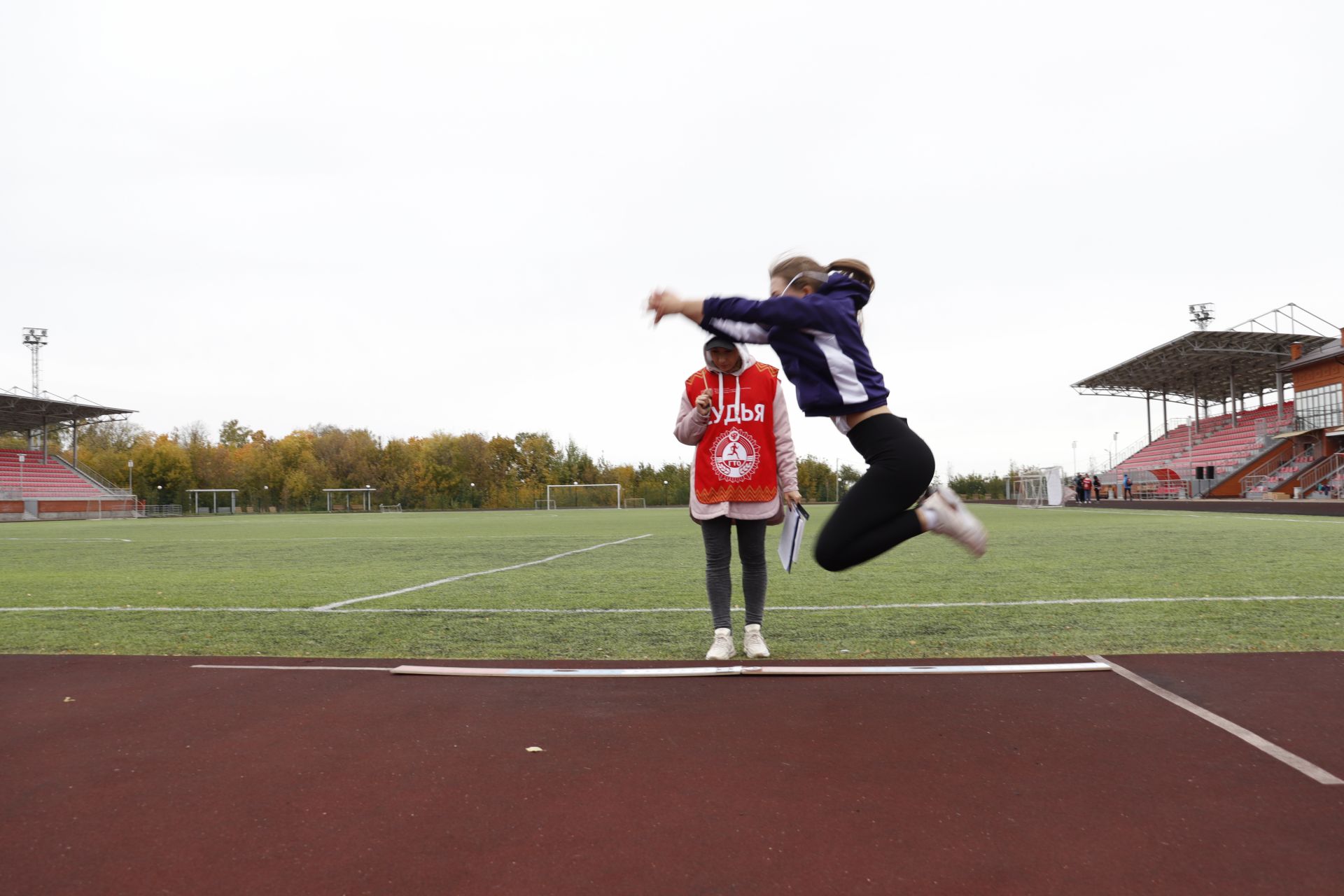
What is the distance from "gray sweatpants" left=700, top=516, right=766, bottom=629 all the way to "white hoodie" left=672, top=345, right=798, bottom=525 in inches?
2.9

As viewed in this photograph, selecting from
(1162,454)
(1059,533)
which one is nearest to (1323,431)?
(1162,454)

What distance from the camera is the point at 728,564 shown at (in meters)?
4.64

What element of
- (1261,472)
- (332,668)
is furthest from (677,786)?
(1261,472)

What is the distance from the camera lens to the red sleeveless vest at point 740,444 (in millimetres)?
4406

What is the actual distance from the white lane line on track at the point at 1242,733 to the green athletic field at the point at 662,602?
2.38 feet

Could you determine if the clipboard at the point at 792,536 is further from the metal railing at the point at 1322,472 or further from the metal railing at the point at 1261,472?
the metal railing at the point at 1261,472

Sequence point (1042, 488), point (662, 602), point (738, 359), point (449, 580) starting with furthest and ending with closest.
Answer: point (1042, 488), point (449, 580), point (662, 602), point (738, 359)

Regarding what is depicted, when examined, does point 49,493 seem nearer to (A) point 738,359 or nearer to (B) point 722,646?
(B) point 722,646

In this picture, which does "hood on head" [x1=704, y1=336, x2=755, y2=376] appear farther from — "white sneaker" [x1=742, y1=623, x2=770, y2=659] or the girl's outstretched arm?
"white sneaker" [x1=742, y1=623, x2=770, y2=659]

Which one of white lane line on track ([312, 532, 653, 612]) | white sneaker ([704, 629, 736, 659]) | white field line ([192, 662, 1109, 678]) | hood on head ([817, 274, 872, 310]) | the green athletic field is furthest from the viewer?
white lane line on track ([312, 532, 653, 612])

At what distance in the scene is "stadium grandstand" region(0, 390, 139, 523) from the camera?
2072 inches

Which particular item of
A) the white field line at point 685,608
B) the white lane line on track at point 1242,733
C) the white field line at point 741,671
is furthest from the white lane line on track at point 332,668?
the white lane line on track at point 1242,733

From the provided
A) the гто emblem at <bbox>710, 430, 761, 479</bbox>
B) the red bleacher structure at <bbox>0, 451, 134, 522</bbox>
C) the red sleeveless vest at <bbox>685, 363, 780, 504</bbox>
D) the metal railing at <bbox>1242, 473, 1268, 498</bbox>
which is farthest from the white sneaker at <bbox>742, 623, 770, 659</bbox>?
the red bleacher structure at <bbox>0, 451, 134, 522</bbox>

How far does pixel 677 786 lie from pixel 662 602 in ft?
13.6
